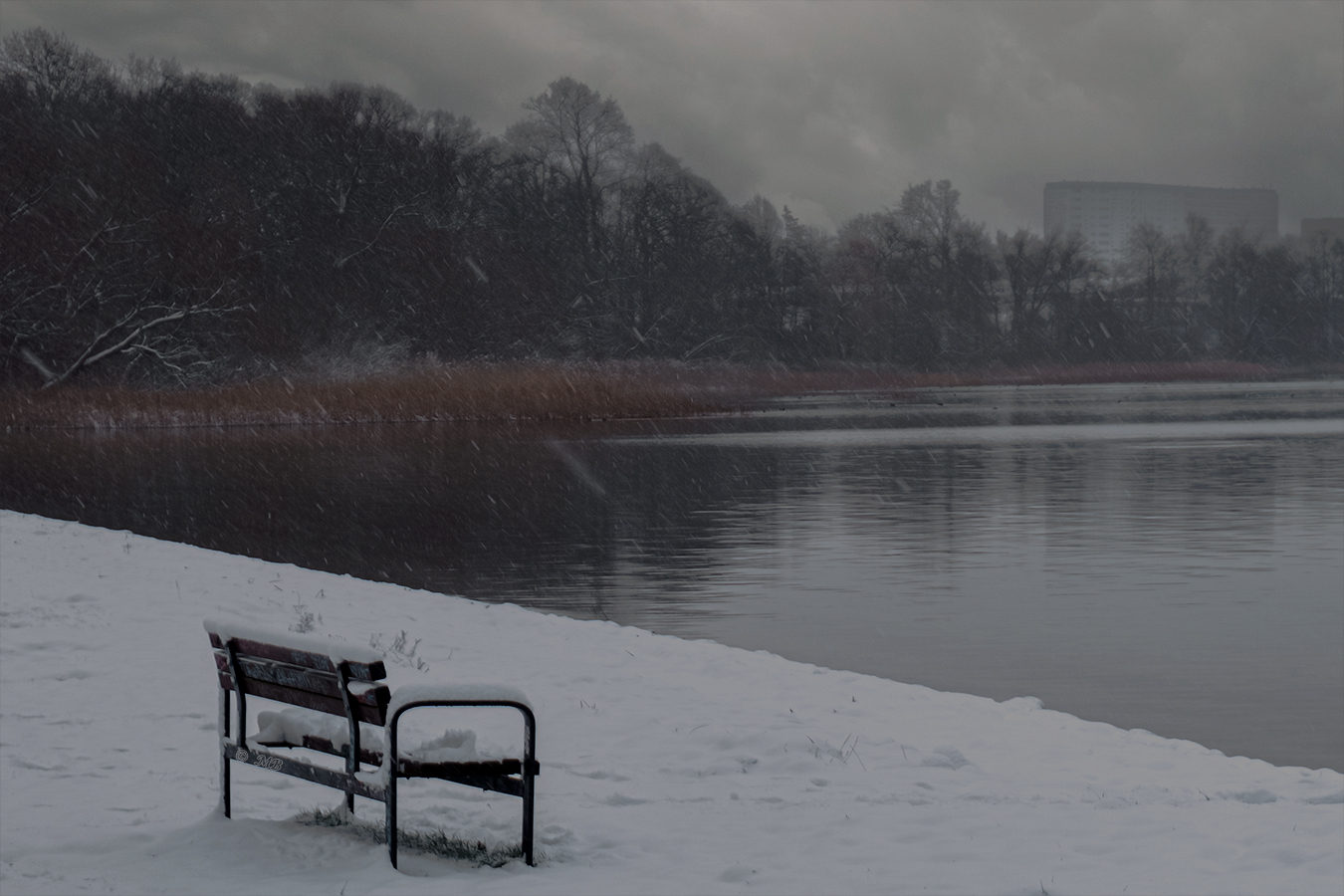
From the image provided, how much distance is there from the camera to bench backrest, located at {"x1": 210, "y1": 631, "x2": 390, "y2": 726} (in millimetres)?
5305

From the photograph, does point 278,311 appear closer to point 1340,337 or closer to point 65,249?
point 65,249

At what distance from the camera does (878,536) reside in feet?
66.8

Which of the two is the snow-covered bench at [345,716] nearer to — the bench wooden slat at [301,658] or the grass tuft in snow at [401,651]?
the bench wooden slat at [301,658]

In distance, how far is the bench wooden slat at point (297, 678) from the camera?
5.30 metres

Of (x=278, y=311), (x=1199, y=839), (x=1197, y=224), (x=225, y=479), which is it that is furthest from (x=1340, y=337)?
(x=1199, y=839)

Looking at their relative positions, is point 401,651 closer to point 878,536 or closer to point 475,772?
point 475,772

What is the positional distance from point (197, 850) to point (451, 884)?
1.08 m

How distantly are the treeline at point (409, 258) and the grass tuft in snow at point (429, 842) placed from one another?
48866mm

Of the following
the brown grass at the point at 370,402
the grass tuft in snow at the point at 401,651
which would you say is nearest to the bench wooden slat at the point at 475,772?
the grass tuft in snow at the point at 401,651

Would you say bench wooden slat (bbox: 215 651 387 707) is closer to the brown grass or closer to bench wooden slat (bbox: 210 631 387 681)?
bench wooden slat (bbox: 210 631 387 681)

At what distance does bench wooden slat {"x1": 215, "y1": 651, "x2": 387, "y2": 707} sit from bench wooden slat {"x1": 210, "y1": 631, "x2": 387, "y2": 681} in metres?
0.03

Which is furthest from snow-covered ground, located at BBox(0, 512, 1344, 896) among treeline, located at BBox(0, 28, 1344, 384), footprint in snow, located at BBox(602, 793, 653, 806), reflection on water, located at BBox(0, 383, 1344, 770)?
treeline, located at BBox(0, 28, 1344, 384)

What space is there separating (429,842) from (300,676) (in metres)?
0.81

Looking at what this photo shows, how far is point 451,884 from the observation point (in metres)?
5.14
